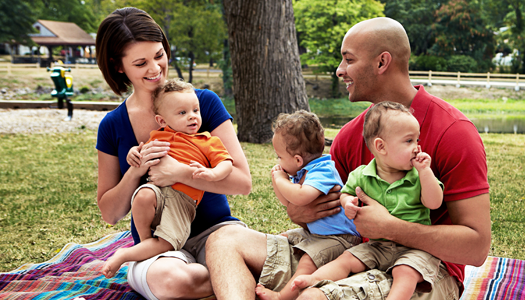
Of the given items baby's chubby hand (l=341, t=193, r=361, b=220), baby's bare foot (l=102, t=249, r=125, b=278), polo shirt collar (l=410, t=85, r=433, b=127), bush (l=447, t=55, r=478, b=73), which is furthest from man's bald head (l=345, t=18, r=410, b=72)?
bush (l=447, t=55, r=478, b=73)

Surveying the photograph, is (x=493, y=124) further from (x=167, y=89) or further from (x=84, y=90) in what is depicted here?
(x=84, y=90)

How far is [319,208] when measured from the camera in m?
2.30

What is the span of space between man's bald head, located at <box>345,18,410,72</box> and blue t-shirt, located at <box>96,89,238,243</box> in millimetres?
905

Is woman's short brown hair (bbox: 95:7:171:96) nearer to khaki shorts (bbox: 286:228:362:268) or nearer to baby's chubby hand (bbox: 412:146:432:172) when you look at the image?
khaki shorts (bbox: 286:228:362:268)

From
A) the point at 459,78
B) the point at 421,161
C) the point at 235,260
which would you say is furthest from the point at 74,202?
the point at 459,78

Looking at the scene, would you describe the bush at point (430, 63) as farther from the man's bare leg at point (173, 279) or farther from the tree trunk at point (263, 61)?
the man's bare leg at point (173, 279)

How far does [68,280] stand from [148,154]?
3.90 ft

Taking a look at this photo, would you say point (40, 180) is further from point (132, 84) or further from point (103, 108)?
point (103, 108)

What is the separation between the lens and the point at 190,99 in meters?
2.42

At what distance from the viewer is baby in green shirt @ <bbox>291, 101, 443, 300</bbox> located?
6.27ft

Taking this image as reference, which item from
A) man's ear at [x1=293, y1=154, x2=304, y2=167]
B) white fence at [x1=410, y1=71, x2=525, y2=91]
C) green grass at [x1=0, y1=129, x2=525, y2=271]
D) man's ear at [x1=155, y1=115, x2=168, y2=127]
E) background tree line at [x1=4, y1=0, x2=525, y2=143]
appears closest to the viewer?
man's ear at [x1=293, y1=154, x2=304, y2=167]

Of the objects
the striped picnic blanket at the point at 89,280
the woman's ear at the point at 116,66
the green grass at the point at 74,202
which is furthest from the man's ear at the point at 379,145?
the green grass at the point at 74,202

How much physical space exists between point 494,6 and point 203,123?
140 feet

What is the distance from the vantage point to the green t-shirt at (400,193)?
200cm
